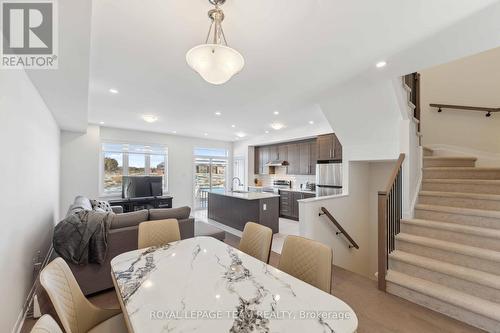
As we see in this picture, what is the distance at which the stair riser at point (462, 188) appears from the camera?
3013mm

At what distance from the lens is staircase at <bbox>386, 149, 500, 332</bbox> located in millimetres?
2148

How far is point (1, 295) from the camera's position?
1.65 m

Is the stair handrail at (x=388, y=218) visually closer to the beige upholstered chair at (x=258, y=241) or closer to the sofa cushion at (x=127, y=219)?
the beige upholstered chair at (x=258, y=241)

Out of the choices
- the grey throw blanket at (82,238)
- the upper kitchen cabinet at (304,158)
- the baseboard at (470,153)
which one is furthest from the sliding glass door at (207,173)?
the baseboard at (470,153)

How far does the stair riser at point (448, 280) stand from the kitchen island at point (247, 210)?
2.50 meters

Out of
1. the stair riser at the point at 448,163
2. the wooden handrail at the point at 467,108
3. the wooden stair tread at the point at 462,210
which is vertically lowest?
the wooden stair tread at the point at 462,210

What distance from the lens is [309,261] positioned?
1595 mm

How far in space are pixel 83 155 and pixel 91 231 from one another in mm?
4401

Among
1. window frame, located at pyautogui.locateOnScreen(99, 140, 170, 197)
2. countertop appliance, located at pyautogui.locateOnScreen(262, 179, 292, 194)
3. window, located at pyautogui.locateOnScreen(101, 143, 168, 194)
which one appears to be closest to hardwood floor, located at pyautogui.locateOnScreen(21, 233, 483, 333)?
countertop appliance, located at pyautogui.locateOnScreen(262, 179, 292, 194)

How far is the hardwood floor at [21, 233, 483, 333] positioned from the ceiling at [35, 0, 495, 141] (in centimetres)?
277

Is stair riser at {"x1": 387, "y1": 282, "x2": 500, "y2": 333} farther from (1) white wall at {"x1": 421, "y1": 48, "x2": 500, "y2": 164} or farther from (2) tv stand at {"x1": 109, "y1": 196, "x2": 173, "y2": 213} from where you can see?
(2) tv stand at {"x1": 109, "y1": 196, "x2": 173, "y2": 213}

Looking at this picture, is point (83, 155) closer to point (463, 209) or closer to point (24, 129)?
point (24, 129)

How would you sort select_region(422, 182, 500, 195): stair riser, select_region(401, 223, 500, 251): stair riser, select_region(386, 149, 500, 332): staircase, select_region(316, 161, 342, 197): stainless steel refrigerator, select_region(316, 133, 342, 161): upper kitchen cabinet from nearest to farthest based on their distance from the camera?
1. select_region(386, 149, 500, 332): staircase
2. select_region(401, 223, 500, 251): stair riser
3. select_region(422, 182, 500, 195): stair riser
4. select_region(316, 161, 342, 197): stainless steel refrigerator
5. select_region(316, 133, 342, 161): upper kitchen cabinet

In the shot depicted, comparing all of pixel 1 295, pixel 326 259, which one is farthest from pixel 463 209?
pixel 1 295
